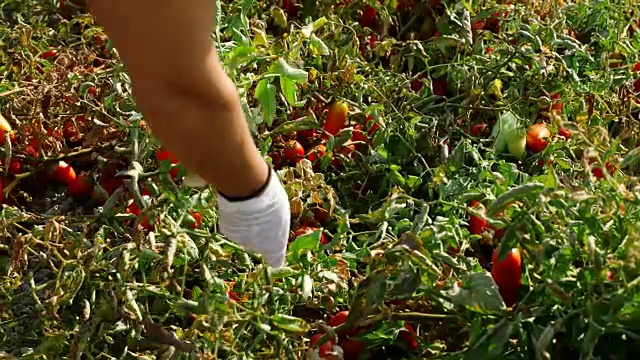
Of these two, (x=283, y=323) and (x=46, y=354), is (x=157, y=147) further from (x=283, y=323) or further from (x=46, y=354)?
(x=283, y=323)

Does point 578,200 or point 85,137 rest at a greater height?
point 578,200

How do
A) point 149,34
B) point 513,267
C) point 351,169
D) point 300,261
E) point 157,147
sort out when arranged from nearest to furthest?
point 149,34, point 513,267, point 300,261, point 157,147, point 351,169

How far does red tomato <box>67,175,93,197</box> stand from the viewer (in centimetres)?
203

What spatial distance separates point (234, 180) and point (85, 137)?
2.43ft

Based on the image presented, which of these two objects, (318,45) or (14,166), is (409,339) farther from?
(14,166)

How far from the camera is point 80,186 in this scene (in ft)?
6.67

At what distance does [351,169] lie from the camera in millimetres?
1976

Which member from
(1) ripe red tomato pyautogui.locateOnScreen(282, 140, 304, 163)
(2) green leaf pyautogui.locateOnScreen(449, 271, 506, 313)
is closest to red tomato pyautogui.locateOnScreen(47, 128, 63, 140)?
(1) ripe red tomato pyautogui.locateOnScreen(282, 140, 304, 163)

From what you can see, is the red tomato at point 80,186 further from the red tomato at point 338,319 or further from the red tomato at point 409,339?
the red tomato at point 409,339

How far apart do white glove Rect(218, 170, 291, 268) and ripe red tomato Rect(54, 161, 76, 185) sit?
63 centimetres

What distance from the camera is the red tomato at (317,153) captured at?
1.95 m

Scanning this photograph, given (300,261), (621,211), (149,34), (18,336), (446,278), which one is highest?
(149,34)

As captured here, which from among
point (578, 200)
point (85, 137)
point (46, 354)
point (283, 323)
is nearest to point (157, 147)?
point (85, 137)

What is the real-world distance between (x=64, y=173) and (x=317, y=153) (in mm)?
532
